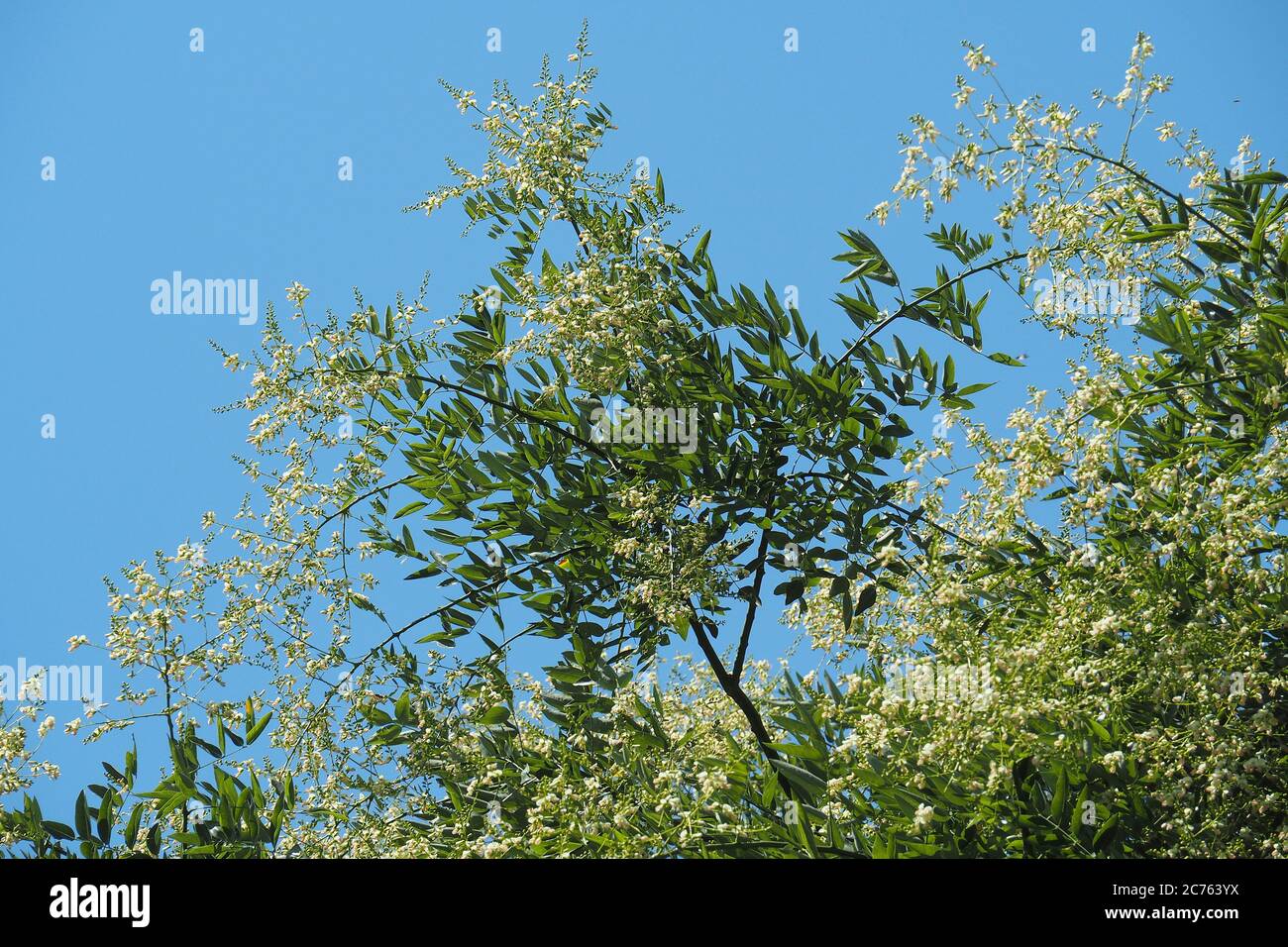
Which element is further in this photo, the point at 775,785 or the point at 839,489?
the point at 839,489

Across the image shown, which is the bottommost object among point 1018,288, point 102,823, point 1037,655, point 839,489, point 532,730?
point 102,823

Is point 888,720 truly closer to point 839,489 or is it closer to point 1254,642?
point 1254,642

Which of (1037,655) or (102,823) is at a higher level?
(1037,655)

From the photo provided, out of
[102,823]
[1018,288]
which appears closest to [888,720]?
[1018,288]

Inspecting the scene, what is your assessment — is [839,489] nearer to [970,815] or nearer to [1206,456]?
[1206,456]

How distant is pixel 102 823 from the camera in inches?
125

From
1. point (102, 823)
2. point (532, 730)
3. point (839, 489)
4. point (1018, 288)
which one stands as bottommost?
point (102, 823)

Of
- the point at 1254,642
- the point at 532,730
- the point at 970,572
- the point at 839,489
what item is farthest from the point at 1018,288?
the point at 532,730

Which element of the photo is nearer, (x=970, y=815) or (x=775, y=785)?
(x=970, y=815)

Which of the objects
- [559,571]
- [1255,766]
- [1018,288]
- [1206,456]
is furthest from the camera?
[559,571]

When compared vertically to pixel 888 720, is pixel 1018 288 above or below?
above
